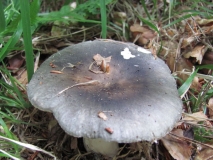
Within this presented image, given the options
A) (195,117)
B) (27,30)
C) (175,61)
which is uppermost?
(27,30)

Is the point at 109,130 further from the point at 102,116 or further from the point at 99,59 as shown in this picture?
the point at 99,59

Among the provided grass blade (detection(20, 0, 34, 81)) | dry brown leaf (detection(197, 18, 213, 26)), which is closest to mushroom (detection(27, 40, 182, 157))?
grass blade (detection(20, 0, 34, 81))

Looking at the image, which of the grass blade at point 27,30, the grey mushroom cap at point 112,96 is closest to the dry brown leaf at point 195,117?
the grey mushroom cap at point 112,96

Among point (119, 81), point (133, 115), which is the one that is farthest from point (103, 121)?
point (119, 81)

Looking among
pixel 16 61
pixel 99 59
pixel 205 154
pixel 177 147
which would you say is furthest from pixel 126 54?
pixel 16 61

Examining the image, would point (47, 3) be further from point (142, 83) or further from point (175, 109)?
point (175, 109)

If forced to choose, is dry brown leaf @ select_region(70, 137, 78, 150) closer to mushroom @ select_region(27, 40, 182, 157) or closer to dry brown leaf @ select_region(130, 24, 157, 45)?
mushroom @ select_region(27, 40, 182, 157)
